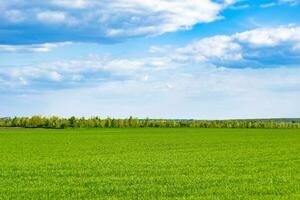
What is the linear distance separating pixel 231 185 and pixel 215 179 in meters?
1.62

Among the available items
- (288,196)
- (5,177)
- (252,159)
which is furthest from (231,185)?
(252,159)

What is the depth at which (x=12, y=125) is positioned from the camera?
380ft

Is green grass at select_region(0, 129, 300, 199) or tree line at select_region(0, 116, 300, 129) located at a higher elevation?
tree line at select_region(0, 116, 300, 129)

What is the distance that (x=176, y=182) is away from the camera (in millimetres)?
19688

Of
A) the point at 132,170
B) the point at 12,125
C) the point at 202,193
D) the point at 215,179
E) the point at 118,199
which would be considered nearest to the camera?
the point at 118,199

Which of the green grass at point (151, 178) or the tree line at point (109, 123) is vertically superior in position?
the tree line at point (109, 123)

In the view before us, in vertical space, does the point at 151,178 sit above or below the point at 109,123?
below

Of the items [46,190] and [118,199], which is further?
[46,190]

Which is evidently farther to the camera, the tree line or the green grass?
the tree line

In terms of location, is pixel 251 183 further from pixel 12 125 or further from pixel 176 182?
pixel 12 125

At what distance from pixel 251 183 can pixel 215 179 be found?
4.85 feet

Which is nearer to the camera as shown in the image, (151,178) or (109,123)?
(151,178)

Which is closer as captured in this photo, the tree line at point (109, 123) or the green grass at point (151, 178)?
the green grass at point (151, 178)

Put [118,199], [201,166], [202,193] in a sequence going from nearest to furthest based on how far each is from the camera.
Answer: [118,199], [202,193], [201,166]
